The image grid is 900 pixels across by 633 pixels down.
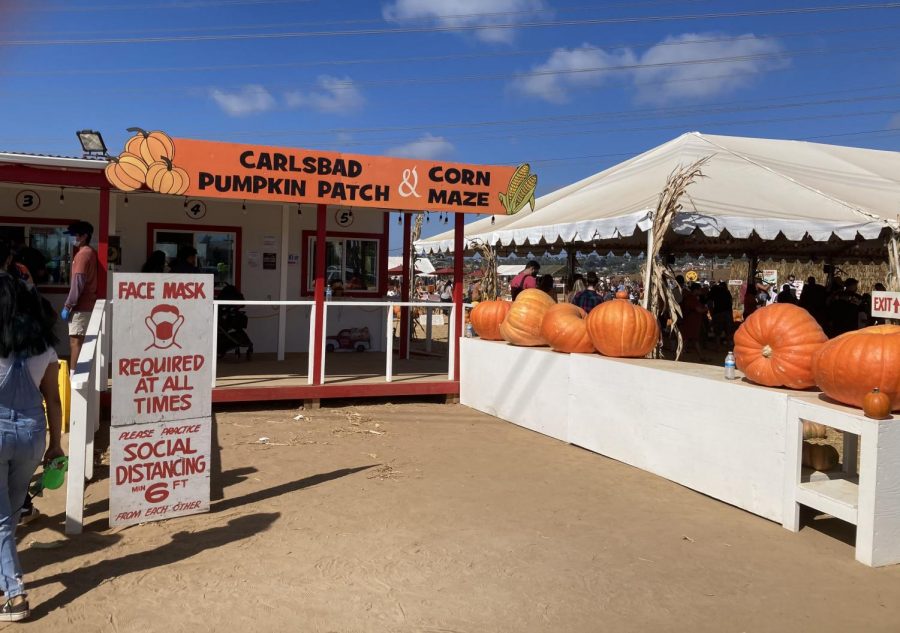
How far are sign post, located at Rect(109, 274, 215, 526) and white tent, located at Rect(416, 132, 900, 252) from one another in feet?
20.1

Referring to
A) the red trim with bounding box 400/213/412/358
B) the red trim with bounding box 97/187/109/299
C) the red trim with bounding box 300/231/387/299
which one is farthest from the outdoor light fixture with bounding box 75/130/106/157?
the red trim with bounding box 400/213/412/358

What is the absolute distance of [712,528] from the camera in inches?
204

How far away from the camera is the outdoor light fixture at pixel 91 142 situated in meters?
9.84

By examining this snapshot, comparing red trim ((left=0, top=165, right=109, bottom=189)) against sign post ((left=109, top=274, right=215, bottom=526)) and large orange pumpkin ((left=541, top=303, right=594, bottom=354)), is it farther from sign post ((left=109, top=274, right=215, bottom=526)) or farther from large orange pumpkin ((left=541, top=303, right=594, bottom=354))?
large orange pumpkin ((left=541, top=303, right=594, bottom=354))

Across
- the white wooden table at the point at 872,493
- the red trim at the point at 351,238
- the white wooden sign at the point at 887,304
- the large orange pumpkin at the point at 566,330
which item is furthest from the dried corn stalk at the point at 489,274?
the white wooden table at the point at 872,493

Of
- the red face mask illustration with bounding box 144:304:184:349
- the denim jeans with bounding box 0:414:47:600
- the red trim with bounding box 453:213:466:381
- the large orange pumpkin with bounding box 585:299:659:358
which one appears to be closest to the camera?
the denim jeans with bounding box 0:414:47:600

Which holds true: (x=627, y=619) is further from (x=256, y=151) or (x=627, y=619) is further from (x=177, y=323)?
(x=256, y=151)

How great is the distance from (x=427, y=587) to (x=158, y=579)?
1471mm

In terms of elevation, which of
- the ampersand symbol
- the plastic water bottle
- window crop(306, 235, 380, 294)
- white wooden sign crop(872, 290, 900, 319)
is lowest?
the plastic water bottle

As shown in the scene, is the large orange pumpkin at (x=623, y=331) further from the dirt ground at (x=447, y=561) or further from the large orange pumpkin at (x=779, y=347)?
the large orange pumpkin at (x=779, y=347)

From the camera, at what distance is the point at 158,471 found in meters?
5.09

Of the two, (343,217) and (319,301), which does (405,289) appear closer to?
(343,217)

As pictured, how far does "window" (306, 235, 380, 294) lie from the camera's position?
12961 mm

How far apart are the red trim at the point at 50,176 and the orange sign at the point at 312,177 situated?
53cm
